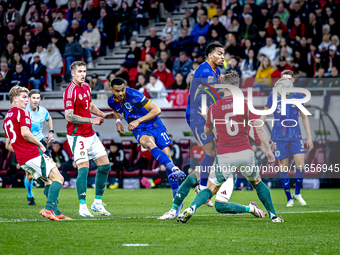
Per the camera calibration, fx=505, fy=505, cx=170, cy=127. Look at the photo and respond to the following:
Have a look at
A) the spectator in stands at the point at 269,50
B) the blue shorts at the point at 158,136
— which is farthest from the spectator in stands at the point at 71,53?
the blue shorts at the point at 158,136

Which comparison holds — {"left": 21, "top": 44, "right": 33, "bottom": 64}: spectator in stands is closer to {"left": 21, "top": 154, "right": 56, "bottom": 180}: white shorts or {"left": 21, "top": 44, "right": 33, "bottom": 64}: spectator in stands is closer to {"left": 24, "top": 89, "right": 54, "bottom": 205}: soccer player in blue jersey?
{"left": 24, "top": 89, "right": 54, "bottom": 205}: soccer player in blue jersey

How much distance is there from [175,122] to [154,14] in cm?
730

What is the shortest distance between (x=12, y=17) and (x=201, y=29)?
353 inches

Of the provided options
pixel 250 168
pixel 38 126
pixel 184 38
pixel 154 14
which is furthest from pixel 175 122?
pixel 250 168

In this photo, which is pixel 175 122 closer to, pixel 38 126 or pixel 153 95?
pixel 153 95

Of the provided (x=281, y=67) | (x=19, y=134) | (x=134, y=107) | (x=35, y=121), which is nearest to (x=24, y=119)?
(x=19, y=134)

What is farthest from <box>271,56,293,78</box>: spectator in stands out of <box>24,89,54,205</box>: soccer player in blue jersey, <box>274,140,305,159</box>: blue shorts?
<box>24,89,54,205</box>: soccer player in blue jersey

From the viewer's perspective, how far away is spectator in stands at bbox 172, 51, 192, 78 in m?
15.7

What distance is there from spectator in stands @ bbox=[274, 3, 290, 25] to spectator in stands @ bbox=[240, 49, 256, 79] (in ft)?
7.12

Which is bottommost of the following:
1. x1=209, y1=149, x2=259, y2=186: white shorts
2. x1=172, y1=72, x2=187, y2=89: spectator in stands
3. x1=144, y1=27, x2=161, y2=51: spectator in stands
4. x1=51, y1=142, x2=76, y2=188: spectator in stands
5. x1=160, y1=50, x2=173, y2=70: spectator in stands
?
x1=51, y1=142, x2=76, y2=188: spectator in stands

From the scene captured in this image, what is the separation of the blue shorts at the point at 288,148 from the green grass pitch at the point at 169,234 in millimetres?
1595

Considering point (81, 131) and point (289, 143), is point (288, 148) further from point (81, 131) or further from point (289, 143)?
point (81, 131)

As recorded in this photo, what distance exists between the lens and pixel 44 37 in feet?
Answer: 64.8

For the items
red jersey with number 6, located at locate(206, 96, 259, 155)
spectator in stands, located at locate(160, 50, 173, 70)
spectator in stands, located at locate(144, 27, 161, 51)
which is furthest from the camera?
spectator in stands, located at locate(144, 27, 161, 51)
